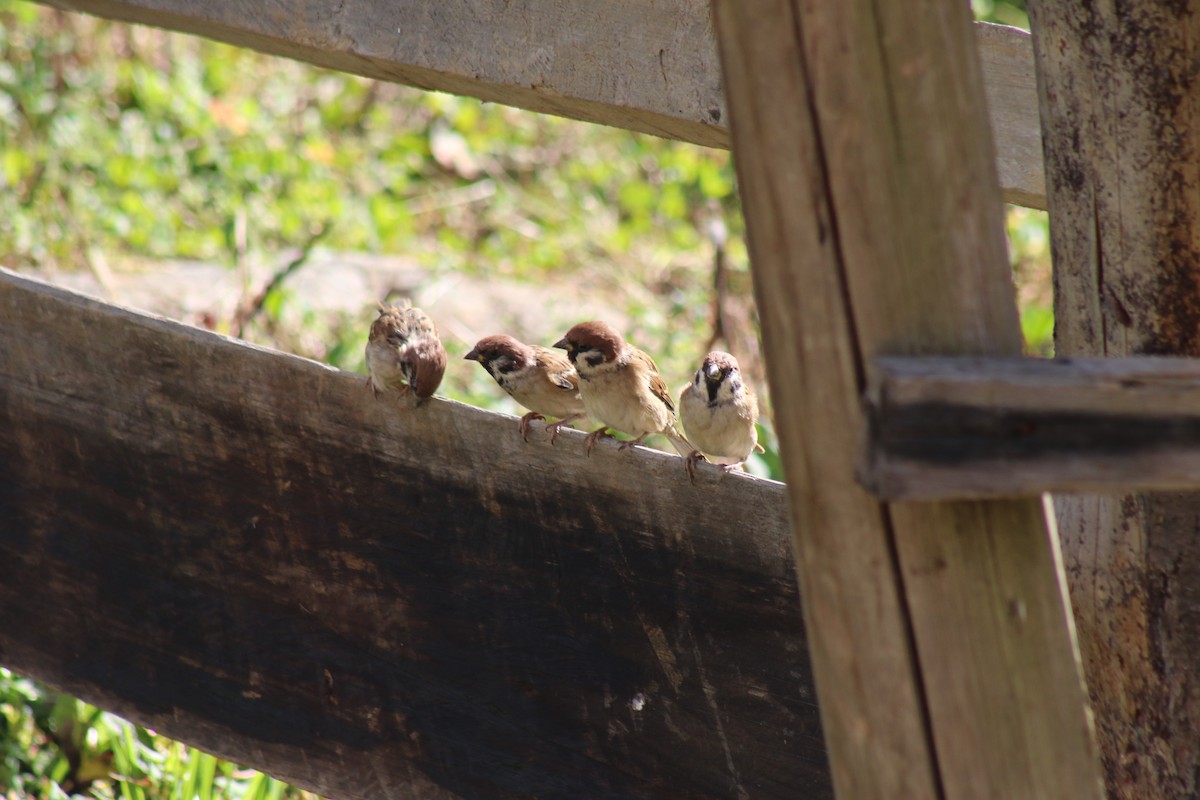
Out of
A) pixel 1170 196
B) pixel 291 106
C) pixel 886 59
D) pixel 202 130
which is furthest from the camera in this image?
pixel 291 106

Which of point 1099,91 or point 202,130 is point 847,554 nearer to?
point 1099,91

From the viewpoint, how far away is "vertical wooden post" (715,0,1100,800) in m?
1.39

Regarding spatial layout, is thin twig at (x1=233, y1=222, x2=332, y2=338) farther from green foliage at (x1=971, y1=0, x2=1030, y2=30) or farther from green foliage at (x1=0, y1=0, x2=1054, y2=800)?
green foliage at (x1=971, y1=0, x2=1030, y2=30)

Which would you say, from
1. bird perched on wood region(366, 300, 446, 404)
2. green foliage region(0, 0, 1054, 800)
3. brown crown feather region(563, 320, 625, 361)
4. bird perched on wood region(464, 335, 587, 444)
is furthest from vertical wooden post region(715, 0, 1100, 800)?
green foliage region(0, 0, 1054, 800)

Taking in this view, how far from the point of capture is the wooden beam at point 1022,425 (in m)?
1.33

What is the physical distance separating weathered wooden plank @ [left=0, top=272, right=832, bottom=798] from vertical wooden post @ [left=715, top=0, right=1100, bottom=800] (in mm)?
733

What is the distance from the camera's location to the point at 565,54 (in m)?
2.54

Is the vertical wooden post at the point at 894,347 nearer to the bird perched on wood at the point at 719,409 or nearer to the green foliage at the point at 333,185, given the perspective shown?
the bird perched on wood at the point at 719,409

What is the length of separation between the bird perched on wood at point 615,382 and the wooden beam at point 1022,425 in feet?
8.47

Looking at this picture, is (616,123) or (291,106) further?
(291,106)

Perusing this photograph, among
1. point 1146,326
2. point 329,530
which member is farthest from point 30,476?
point 1146,326

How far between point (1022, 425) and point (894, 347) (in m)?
0.16

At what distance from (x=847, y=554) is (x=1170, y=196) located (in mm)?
972

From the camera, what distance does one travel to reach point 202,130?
8562mm
